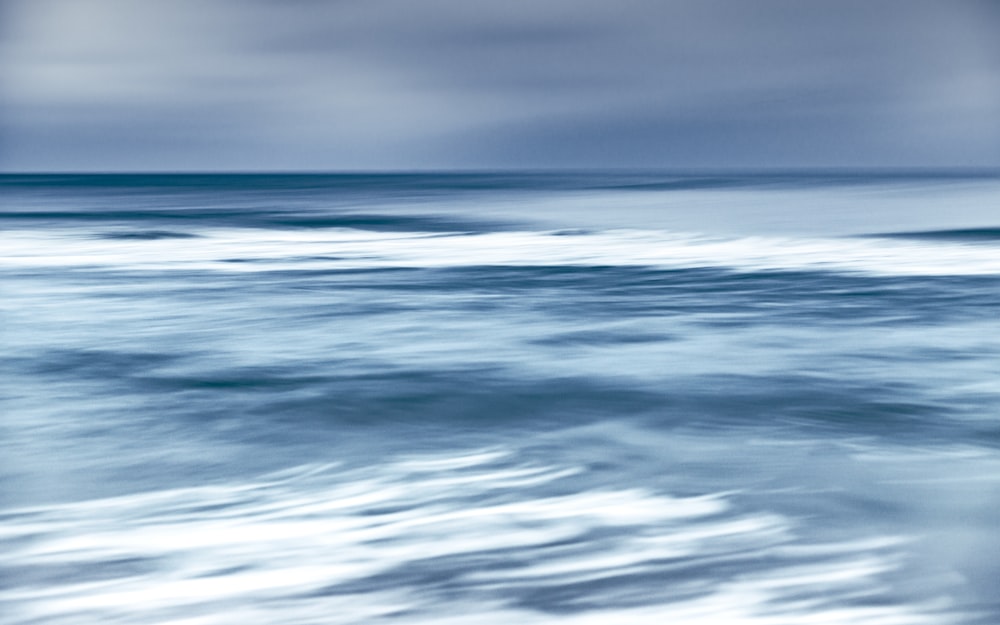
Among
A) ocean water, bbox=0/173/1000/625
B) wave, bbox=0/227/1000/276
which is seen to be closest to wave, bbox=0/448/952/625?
ocean water, bbox=0/173/1000/625

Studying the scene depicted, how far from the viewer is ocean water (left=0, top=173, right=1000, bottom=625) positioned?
3.06 m

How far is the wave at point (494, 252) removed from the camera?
15.3 metres

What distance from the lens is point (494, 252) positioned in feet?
59.3

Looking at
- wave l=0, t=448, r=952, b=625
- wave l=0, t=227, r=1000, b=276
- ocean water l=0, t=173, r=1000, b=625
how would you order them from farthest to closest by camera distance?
wave l=0, t=227, r=1000, b=276 → ocean water l=0, t=173, r=1000, b=625 → wave l=0, t=448, r=952, b=625

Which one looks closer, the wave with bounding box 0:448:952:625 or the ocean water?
the wave with bounding box 0:448:952:625

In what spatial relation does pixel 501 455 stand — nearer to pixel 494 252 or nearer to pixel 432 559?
pixel 432 559

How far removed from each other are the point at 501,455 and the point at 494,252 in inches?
528

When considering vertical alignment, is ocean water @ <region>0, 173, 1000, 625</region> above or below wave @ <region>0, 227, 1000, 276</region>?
below

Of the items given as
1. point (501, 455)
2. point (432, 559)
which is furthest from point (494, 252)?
point (432, 559)

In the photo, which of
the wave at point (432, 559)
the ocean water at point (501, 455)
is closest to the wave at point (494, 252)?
the ocean water at point (501, 455)

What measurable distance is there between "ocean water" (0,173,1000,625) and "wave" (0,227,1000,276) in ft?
11.0

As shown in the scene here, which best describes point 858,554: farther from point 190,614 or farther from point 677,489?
point 190,614

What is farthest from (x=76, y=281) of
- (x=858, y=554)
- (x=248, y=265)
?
(x=858, y=554)

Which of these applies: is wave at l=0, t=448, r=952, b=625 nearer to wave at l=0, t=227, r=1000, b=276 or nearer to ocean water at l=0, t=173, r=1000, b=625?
ocean water at l=0, t=173, r=1000, b=625
